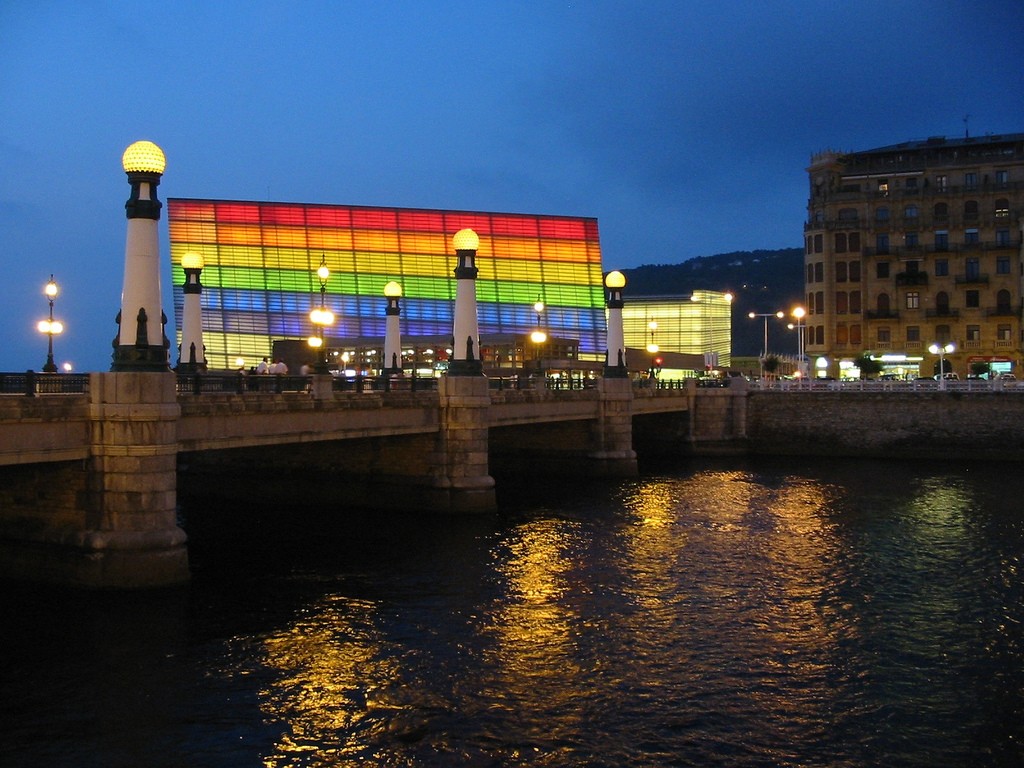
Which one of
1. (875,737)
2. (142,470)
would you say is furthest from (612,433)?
(875,737)

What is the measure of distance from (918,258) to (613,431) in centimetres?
5609

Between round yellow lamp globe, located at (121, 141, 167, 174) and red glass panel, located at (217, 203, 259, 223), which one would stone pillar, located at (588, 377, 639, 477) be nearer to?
round yellow lamp globe, located at (121, 141, 167, 174)

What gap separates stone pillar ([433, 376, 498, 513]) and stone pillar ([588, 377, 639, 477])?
1650cm

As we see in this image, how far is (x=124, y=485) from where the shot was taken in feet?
78.9

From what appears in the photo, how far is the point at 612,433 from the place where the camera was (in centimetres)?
5538

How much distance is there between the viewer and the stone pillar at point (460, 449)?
3881 centimetres

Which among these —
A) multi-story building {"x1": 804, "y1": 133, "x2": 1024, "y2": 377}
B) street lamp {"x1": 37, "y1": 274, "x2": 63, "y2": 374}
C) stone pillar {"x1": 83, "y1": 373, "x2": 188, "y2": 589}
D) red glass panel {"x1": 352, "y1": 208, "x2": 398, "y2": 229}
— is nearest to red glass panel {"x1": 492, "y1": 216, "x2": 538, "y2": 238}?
red glass panel {"x1": 352, "y1": 208, "x2": 398, "y2": 229}

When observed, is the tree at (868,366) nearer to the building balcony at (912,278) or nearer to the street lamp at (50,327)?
the building balcony at (912,278)

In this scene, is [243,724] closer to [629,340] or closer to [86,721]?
[86,721]

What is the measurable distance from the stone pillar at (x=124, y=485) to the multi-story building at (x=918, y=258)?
79.2 metres

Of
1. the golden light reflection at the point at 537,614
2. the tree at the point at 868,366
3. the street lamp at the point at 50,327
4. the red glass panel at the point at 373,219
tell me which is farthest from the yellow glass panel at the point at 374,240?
the golden light reflection at the point at 537,614

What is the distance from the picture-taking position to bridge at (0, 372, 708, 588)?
24.0 meters

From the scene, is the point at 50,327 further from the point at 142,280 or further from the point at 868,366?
the point at 868,366

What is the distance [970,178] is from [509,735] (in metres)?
94.7
